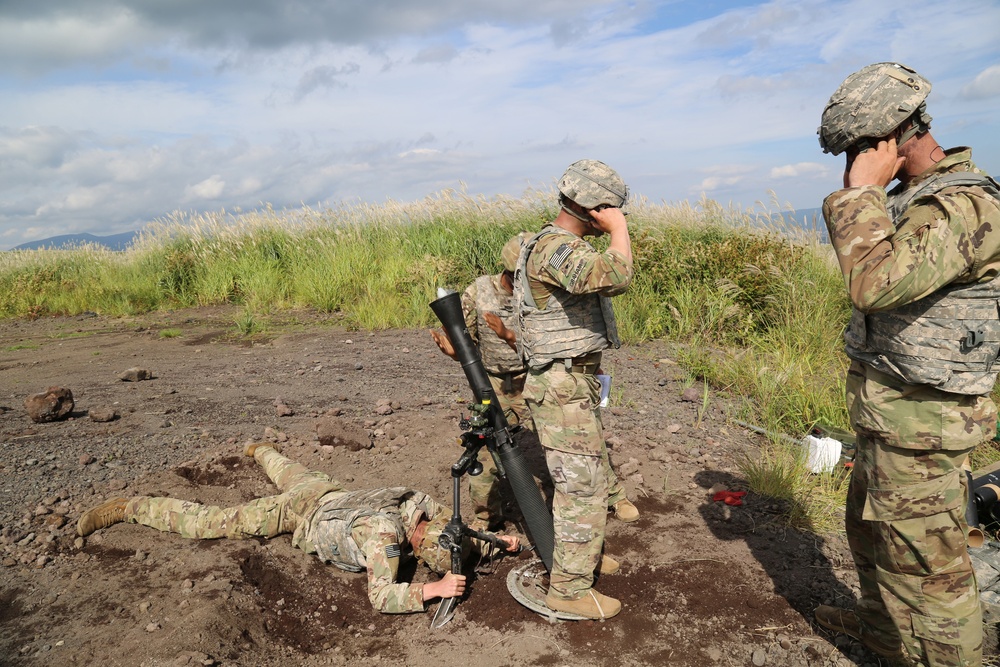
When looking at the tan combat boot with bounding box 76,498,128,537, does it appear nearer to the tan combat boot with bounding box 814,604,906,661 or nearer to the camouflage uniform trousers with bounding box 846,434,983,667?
the tan combat boot with bounding box 814,604,906,661

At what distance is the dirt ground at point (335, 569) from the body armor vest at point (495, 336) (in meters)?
1.11

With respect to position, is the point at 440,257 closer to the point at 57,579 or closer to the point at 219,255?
the point at 219,255

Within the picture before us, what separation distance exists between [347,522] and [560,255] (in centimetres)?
187

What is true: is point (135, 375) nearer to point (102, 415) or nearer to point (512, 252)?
point (102, 415)

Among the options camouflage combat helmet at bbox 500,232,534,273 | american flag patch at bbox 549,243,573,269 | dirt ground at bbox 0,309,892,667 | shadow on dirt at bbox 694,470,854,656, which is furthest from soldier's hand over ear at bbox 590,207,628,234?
shadow on dirt at bbox 694,470,854,656

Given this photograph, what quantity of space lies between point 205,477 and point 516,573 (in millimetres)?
2511

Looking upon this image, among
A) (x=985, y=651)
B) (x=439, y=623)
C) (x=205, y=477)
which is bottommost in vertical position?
(x=985, y=651)

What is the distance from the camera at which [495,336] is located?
3850 millimetres

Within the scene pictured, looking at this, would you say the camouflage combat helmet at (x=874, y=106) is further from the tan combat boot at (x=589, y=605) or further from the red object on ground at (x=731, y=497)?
the red object on ground at (x=731, y=497)

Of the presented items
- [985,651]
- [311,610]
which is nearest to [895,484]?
[985,651]

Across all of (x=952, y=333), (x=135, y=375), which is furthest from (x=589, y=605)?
(x=135, y=375)

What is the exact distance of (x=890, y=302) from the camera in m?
2.02

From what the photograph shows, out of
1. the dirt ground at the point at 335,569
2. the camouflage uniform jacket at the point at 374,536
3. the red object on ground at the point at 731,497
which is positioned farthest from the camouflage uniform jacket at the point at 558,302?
the red object on ground at the point at 731,497

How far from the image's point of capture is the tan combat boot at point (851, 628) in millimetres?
2674
